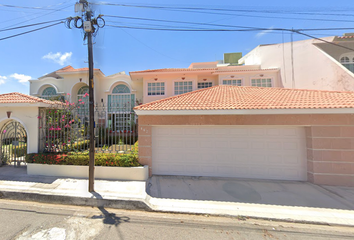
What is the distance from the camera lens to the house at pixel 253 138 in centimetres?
497

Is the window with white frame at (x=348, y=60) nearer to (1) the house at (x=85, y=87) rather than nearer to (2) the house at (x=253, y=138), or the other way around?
(2) the house at (x=253, y=138)

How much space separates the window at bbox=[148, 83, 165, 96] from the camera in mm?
12383

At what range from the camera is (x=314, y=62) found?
10.7 m

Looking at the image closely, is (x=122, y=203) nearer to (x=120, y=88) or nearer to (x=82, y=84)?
(x=120, y=88)

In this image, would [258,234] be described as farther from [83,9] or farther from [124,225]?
[83,9]

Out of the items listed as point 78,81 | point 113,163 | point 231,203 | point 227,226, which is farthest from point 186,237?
point 78,81

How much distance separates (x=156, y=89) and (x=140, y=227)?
10.7 metres

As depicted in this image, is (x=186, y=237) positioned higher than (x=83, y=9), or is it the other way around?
(x=83, y=9)

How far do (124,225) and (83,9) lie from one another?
249 inches

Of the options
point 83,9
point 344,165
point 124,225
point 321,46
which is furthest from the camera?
point 321,46

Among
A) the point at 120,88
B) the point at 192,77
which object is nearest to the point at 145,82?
the point at 120,88

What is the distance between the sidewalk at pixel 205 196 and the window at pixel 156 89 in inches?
336

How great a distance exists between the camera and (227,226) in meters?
3.20

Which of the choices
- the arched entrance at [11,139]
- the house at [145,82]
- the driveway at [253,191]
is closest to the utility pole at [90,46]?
the driveway at [253,191]
